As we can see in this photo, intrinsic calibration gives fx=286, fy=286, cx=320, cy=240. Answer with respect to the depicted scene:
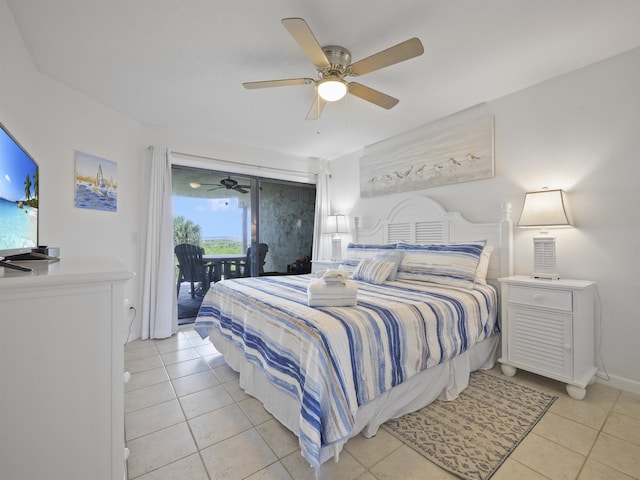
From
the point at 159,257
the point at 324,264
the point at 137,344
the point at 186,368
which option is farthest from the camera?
the point at 324,264

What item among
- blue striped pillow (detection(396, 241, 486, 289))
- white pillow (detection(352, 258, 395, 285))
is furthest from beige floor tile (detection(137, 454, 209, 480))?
blue striped pillow (detection(396, 241, 486, 289))

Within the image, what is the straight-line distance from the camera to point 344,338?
146 cm

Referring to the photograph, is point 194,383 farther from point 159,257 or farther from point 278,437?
point 159,257

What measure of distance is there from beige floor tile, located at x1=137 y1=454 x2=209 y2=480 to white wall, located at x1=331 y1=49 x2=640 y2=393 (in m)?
2.87

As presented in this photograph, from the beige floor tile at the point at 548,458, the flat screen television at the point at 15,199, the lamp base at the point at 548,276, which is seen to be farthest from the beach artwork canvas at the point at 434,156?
the flat screen television at the point at 15,199

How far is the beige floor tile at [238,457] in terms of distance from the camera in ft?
4.66

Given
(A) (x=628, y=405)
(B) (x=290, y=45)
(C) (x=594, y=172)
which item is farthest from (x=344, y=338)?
(C) (x=594, y=172)

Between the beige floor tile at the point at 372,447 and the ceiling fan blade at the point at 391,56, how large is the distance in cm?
220

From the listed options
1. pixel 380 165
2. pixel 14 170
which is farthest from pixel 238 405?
pixel 380 165

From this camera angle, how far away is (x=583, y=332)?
2.05m

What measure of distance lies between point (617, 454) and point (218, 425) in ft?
7.25

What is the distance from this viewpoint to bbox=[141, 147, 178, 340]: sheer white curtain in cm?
331

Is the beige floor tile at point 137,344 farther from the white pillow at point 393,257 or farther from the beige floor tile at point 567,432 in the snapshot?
the beige floor tile at point 567,432

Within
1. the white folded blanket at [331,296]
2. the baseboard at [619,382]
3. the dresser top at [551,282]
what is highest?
the dresser top at [551,282]
